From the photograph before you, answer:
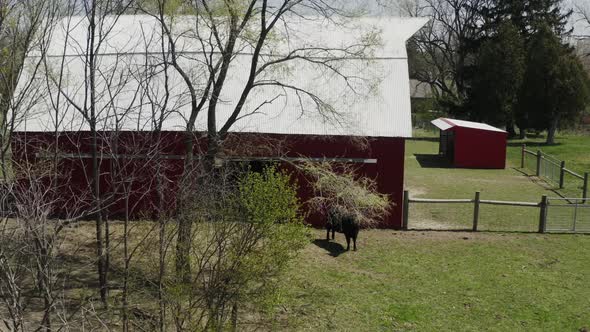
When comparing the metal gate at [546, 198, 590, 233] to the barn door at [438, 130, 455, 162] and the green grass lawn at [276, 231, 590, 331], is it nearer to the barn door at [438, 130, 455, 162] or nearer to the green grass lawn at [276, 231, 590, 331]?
the green grass lawn at [276, 231, 590, 331]

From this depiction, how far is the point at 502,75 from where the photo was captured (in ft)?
122

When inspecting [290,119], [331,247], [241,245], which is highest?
[290,119]

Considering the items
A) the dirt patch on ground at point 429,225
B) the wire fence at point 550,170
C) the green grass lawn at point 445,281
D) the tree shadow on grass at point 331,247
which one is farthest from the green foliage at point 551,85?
the tree shadow on grass at point 331,247

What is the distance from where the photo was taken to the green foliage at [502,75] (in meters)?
37.0

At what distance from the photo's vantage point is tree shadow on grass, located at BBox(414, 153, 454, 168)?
1083 inches

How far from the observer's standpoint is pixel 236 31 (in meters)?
10.8

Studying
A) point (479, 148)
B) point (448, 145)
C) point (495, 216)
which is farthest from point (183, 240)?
point (448, 145)

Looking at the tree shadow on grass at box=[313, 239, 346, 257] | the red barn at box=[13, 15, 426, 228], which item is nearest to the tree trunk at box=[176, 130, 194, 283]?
the tree shadow on grass at box=[313, 239, 346, 257]

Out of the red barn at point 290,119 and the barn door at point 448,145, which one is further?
the barn door at point 448,145

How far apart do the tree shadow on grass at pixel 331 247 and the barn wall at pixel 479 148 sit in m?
16.2

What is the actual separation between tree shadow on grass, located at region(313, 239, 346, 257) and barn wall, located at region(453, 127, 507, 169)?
636 inches

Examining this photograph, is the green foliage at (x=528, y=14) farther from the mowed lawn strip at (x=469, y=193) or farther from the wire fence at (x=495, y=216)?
the wire fence at (x=495, y=216)

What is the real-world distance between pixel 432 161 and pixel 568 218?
1333 centimetres

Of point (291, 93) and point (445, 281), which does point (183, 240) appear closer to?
point (445, 281)
